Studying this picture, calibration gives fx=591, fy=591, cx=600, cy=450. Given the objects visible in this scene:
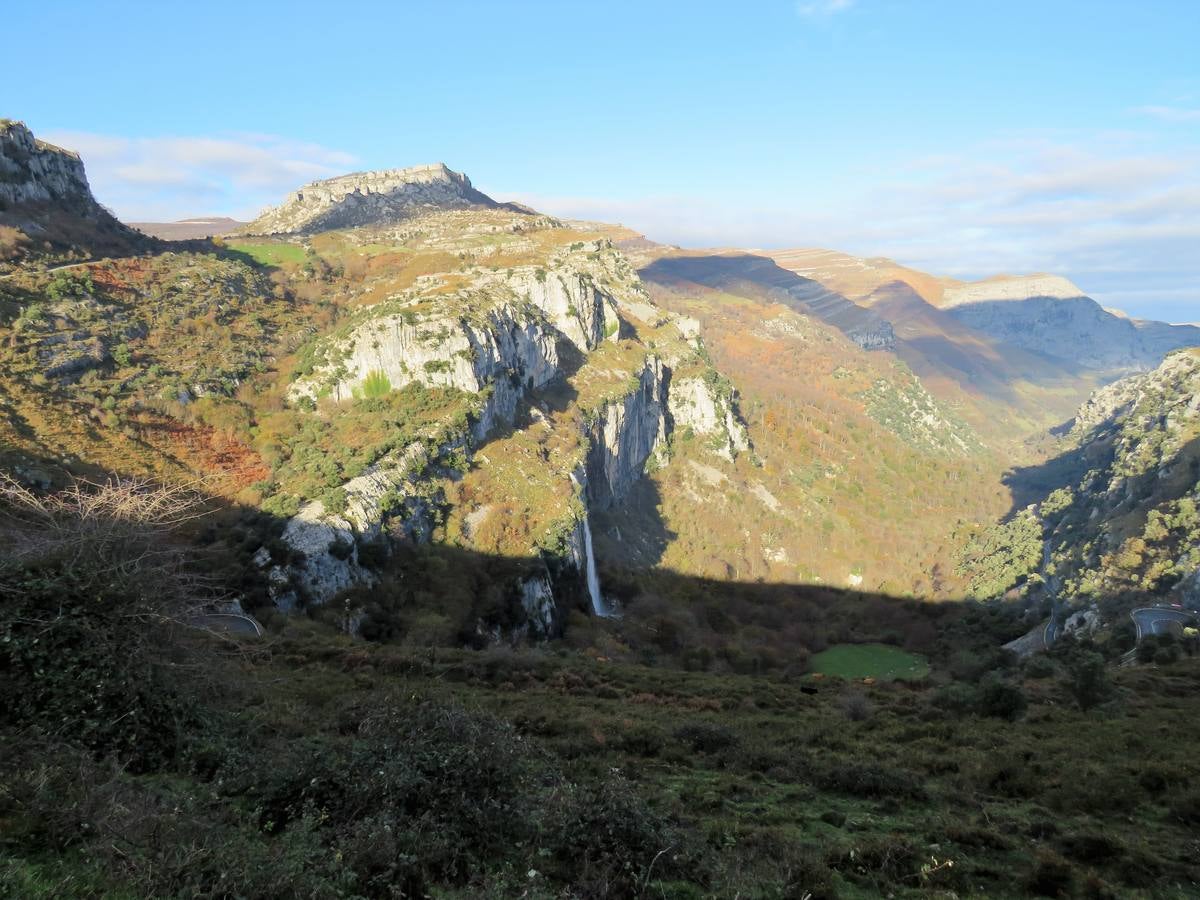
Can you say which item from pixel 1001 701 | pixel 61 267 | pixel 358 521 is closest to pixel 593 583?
pixel 358 521

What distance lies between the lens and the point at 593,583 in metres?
60.2

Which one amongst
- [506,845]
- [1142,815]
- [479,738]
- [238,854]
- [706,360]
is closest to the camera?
[238,854]

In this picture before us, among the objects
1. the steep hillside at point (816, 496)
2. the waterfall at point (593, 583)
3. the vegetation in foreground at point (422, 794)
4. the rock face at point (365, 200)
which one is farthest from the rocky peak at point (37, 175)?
the vegetation in foreground at point (422, 794)

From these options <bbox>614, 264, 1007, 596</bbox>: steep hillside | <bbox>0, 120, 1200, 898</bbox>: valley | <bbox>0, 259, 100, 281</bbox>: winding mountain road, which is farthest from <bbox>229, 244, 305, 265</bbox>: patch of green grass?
<bbox>614, 264, 1007, 596</bbox>: steep hillside

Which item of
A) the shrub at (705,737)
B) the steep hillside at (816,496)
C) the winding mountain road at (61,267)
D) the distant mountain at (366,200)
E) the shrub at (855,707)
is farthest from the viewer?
the distant mountain at (366,200)

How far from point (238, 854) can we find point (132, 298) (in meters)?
65.3

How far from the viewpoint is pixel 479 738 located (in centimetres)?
990

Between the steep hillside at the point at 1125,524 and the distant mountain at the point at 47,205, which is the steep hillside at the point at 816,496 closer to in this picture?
the steep hillside at the point at 1125,524

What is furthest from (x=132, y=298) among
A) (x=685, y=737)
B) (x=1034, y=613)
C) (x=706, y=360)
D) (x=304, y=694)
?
(x=1034, y=613)

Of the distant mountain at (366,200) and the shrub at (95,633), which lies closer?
the shrub at (95,633)

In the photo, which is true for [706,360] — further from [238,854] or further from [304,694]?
[238,854]

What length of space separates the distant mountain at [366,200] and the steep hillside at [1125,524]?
455 feet

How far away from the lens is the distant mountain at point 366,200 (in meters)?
142

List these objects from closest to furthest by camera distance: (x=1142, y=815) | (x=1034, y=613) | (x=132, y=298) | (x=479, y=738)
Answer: (x=479, y=738), (x=1142, y=815), (x=132, y=298), (x=1034, y=613)
